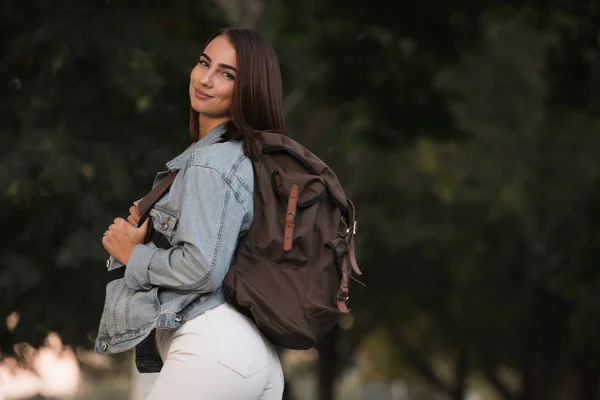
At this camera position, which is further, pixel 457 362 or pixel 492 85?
pixel 457 362

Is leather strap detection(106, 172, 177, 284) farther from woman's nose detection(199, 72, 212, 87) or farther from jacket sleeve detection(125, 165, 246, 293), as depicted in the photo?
woman's nose detection(199, 72, 212, 87)

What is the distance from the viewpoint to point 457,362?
1163 inches

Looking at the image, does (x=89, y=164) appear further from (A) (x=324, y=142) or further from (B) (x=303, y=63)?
(A) (x=324, y=142)

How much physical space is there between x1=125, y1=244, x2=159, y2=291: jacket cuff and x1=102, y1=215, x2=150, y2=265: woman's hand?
0.09 metres

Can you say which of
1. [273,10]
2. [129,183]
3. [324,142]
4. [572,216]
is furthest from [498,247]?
[129,183]

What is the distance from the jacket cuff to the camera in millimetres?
3426

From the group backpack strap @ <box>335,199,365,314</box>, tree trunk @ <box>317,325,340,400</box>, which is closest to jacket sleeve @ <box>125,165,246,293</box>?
backpack strap @ <box>335,199,365,314</box>

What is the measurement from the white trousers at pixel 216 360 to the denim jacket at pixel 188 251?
2.1 inches

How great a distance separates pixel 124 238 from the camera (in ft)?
11.7

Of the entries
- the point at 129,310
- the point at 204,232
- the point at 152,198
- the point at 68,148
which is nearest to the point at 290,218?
the point at 204,232

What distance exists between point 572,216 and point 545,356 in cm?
352

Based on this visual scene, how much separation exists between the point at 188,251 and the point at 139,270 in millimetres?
203

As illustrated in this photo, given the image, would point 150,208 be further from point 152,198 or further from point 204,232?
point 204,232

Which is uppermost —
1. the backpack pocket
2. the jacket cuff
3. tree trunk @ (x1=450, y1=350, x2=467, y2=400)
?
the backpack pocket
